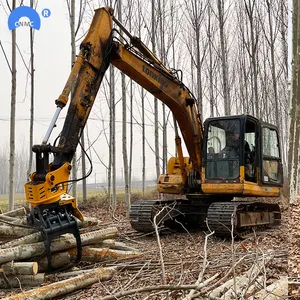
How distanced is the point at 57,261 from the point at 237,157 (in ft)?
12.8

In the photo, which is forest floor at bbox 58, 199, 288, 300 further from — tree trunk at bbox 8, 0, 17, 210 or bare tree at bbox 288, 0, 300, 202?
tree trunk at bbox 8, 0, 17, 210

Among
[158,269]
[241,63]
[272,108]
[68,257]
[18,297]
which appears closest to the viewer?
[18,297]

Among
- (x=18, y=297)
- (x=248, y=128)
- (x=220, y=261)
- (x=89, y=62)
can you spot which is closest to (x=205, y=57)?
(x=248, y=128)

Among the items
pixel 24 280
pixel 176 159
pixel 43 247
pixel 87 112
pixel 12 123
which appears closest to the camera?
pixel 24 280

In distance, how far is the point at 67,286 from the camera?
4828mm

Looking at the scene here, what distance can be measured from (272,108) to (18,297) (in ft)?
76.4

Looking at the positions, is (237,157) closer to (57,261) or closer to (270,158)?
(270,158)

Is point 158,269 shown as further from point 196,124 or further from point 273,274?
point 196,124

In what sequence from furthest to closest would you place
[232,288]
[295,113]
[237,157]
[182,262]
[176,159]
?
[176,159]
[237,157]
[295,113]
[182,262]
[232,288]

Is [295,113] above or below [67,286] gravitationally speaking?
above

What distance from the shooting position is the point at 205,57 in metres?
19.1

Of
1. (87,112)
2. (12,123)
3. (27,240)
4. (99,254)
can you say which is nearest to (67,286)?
(27,240)

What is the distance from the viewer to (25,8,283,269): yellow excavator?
5.80 meters

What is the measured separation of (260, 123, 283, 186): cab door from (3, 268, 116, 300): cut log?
4.30 meters
